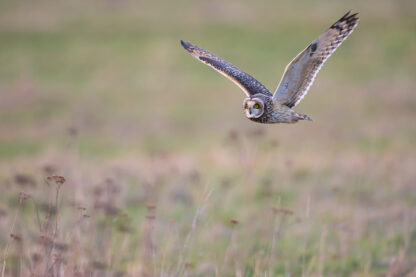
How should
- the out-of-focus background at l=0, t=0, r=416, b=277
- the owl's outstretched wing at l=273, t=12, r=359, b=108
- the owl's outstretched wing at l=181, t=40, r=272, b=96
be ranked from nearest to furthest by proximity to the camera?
the out-of-focus background at l=0, t=0, r=416, b=277 < the owl's outstretched wing at l=273, t=12, r=359, b=108 < the owl's outstretched wing at l=181, t=40, r=272, b=96

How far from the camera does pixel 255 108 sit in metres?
6.65

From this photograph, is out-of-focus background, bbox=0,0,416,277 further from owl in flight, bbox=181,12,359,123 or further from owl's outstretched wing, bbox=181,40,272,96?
owl's outstretched wing, bbox=181,40,272,96

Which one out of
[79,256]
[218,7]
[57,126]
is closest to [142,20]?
[218,7]

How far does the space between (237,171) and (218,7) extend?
20.6 metres

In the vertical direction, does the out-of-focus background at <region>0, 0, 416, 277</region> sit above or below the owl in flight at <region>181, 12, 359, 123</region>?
below

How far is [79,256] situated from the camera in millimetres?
5672

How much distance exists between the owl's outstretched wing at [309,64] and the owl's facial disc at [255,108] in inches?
12.8

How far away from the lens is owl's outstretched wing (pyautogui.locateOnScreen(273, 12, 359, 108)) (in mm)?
6621

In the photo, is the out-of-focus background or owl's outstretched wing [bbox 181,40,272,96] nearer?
the out-of-focus background

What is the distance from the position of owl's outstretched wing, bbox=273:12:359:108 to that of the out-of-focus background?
65cm

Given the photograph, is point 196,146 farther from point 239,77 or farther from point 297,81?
point 297,81

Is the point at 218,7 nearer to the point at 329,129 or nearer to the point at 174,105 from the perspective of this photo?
the point at 174,105

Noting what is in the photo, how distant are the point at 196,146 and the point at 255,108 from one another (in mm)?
8429

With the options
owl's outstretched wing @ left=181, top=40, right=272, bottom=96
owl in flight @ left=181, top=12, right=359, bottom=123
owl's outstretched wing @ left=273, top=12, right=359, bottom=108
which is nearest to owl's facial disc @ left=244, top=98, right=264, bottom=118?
owl in flight @ left=181, top=12, right=359, bottom=123
